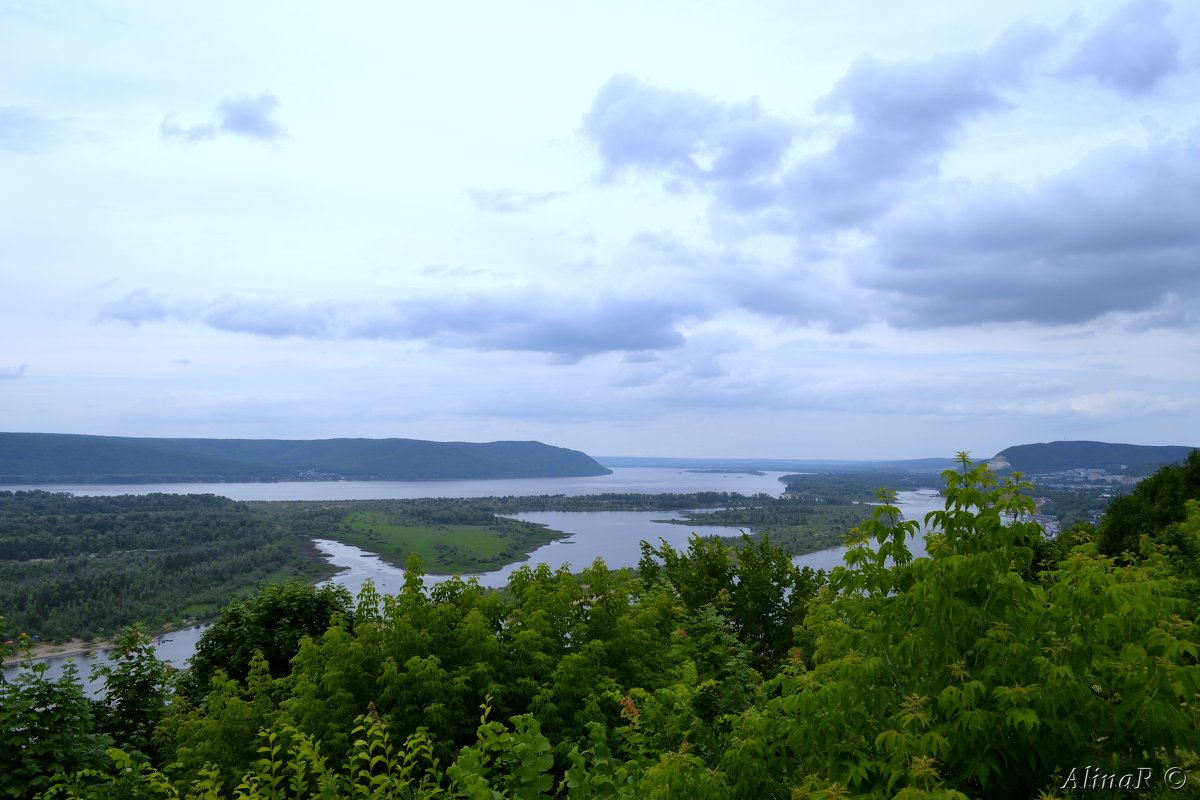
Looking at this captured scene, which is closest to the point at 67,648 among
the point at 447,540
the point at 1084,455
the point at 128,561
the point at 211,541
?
the point at 128,561

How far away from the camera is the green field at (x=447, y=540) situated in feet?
271

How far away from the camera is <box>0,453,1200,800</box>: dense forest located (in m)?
4.43

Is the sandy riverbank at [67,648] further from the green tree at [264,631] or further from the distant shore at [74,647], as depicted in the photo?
the green tree at [264,631]

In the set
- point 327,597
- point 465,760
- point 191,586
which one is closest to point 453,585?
point 465,760

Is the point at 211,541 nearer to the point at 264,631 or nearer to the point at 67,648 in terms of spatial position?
the point at 67,648

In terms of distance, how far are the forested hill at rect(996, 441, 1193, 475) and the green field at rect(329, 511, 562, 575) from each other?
140 meters

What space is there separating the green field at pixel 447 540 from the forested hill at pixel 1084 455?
5500 inches

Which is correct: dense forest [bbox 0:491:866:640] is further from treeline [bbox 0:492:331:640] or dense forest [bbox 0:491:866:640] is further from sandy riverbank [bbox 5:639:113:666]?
sandy riverbank [bbox 5:639:113:666]

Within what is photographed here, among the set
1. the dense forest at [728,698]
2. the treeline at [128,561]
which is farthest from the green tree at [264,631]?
the treeline at [128,561]

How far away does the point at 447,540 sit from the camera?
10481 cm

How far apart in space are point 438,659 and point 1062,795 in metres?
8.88

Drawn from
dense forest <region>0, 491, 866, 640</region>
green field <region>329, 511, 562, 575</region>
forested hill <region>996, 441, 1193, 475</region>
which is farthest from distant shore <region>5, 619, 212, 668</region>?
forested hill <region>996, 441, 1193, 475</region>

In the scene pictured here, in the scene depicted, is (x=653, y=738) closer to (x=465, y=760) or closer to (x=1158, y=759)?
(x=465, y=760)

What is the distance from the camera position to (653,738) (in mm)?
8125
